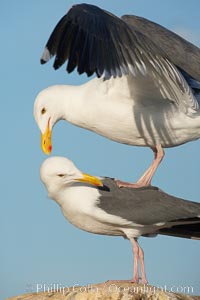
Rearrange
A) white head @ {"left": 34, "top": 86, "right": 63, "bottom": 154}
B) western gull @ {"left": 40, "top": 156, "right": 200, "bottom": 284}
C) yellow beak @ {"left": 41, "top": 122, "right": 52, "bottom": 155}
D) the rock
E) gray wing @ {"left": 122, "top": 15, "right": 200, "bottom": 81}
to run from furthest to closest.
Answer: gray wing @ {"left": 122, "top": 15, "right": 200, "bottom": 81} → white head @ {"left": 34, "top": 86, "right": 63, "bottom": 154} → yellow beak @ {"left": 41, "top": 122, "right": 52, "bottom": 155} → western gull @ {"left": 40, "top": 156, "right": 200, "bottom": 284} → the rock

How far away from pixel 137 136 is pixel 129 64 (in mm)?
1329

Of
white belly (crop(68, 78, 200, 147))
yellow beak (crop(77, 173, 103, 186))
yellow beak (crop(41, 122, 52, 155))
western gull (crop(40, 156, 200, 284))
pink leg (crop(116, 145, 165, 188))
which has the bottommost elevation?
western gull (crop(40, 156, 200, 284))

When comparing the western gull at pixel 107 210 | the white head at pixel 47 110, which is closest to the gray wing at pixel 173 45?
the white head at pixel 47 110

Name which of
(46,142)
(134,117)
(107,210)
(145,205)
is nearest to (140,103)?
(134,117)

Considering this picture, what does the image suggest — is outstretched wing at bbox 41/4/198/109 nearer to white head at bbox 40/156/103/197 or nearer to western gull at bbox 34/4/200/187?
western gull at bbox 34/4/200/187

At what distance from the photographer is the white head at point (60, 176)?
1124 centimetres

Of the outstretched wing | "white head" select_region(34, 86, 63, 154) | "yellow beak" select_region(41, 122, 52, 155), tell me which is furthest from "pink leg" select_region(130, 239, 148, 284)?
the outstretched wing

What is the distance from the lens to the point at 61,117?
41.1ft

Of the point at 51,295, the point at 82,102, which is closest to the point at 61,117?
the point at 82,102

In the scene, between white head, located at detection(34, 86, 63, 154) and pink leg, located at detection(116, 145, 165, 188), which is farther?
pink leg, located at detection(116, 145, 165, 188)

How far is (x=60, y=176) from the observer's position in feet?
37.0

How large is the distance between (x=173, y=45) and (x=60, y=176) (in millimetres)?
2606

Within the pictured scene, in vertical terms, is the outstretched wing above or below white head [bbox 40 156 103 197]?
above

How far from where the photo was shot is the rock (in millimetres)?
9836
